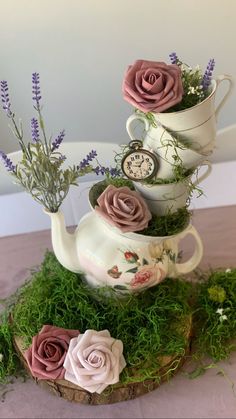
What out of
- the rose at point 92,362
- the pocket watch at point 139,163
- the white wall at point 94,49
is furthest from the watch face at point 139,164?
the white wall at point 94,49

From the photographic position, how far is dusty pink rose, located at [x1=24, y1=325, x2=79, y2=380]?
0.76 metres

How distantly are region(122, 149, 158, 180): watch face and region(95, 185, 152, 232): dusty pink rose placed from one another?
3cm

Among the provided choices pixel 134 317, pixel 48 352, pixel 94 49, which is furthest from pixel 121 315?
pixel 94 49

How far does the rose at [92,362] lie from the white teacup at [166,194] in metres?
0.21

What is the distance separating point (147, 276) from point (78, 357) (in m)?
0.16

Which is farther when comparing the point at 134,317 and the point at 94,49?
the point at 94,49

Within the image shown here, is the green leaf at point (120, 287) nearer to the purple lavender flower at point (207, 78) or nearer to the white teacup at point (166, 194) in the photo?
the white teacup at point (166, 194)

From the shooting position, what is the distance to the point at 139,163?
28.9 inches

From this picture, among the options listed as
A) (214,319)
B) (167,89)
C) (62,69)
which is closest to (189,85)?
(167,89)

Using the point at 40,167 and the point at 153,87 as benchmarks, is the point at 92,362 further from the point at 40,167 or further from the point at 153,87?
the point at 153,87

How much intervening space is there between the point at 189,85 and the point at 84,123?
0.72 meters

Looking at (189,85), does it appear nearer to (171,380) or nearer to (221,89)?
(171,380)

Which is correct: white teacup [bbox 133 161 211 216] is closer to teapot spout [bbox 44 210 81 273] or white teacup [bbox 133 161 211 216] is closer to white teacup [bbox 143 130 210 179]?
white teacup [bbox 143 130 210 179]

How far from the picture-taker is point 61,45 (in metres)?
1.27
